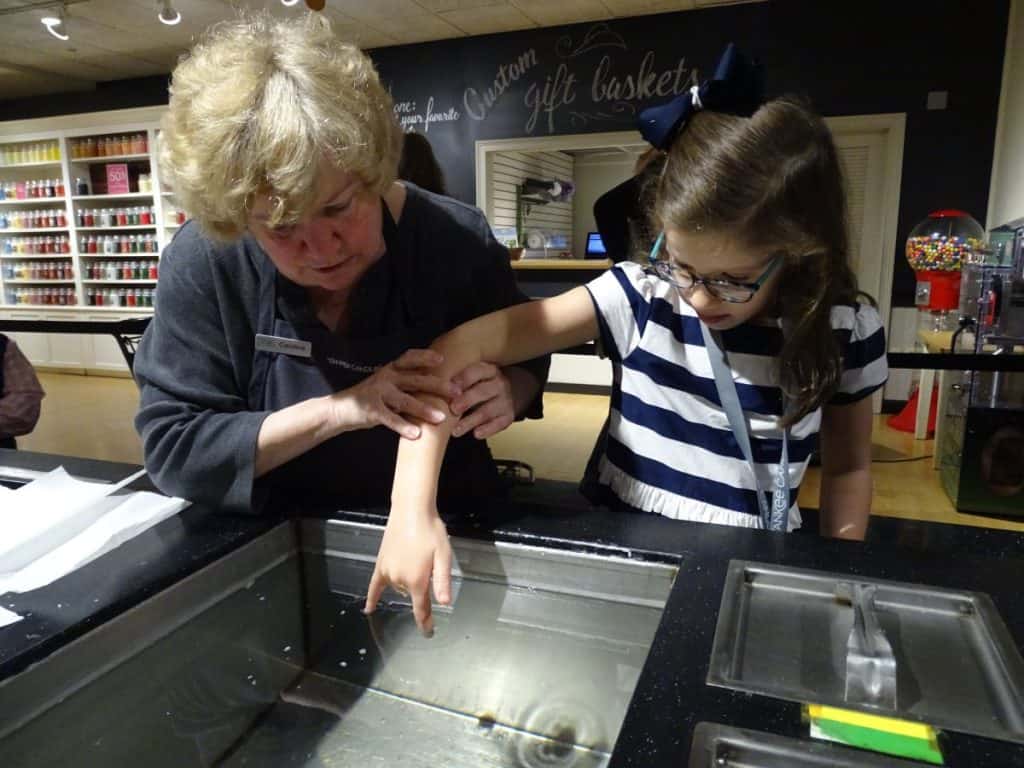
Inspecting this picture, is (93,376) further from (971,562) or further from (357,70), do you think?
(971,562)

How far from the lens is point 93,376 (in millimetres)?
6586

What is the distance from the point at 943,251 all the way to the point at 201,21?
17.0 feet

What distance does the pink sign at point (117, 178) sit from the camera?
626 centimetres

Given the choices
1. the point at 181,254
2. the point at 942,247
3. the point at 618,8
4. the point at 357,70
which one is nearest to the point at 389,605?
the point at 181,254

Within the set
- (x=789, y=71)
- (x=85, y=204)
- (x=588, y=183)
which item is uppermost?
(x=789, y=71)

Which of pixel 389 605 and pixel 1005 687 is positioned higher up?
pixel 1005 687

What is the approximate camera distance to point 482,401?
0.99 meters

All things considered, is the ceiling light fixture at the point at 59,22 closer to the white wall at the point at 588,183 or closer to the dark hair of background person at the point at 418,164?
the dark hair of background person at the point at 418,164

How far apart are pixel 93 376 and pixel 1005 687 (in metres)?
7.45

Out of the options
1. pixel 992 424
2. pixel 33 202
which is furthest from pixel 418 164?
pixel 33 202

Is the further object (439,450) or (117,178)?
(117,178)

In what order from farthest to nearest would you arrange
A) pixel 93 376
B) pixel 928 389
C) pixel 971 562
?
1. pixel 93 376
2. pixel 928 389
3. pixel 971 562

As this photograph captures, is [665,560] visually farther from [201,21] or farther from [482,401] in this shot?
[201,21]

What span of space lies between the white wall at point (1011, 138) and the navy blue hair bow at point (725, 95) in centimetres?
350
